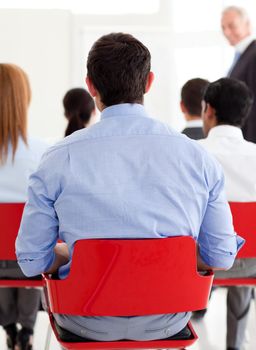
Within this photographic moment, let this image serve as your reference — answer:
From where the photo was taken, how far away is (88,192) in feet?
6.10

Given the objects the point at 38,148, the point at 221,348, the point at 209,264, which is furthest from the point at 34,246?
the point at 221,348

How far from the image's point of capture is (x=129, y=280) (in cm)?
188

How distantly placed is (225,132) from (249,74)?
2238 millimetres

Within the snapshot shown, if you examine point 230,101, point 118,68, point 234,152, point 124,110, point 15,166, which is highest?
point 118,68

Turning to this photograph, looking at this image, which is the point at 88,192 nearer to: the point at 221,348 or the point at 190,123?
the point at 221,348

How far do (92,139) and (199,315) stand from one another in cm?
251

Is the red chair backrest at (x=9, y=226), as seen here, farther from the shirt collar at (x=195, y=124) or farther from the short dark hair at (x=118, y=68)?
the shirt collar at (x=195, y=124)

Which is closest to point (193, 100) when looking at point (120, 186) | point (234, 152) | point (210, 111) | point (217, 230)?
point (210, 111)

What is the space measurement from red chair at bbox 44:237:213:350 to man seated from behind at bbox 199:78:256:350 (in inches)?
37.3

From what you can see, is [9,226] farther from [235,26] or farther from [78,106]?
[235,26]

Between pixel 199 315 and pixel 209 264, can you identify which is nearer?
pixel 209 264

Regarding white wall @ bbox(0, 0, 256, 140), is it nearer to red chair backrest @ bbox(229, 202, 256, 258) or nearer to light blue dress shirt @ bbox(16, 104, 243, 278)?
red chair backrest @ bbox(229, 202, 256, 258)

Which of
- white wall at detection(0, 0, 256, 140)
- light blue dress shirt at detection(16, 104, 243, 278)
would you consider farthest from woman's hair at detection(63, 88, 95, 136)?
white wall at detection(0, 0, 256, 140)

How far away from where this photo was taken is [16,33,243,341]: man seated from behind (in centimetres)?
187
